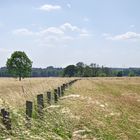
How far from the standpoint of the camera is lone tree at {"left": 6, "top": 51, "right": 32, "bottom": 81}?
135m

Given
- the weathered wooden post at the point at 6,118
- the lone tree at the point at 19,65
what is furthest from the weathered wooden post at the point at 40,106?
the lone tree at the point at 19,65

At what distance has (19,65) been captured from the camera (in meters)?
136

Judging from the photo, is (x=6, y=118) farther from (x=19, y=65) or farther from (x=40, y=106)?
(x=19, y=65)

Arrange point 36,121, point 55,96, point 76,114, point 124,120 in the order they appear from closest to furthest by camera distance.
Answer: point 36,121 → point 124,120 → point 76,114 → point 55,96

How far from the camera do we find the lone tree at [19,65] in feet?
442

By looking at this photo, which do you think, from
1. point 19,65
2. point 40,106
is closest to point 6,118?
point 40,106

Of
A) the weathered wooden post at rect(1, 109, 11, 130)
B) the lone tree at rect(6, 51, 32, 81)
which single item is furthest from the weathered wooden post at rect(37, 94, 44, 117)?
the lone tree at rect(6, 51, 32, 81)

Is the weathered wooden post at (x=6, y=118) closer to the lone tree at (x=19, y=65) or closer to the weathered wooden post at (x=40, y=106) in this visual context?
the weathered wooden post at (x=40, y=106)

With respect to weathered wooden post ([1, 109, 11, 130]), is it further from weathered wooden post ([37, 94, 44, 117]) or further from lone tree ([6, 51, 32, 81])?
lone tree ([6, 51, 32, 81])

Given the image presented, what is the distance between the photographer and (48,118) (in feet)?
27.0

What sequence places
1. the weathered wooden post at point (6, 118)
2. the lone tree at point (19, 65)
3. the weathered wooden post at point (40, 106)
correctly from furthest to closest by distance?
the lone tree at point (19, 65) → the weathered wooden post at point (40, 106) → the weathered wooden post at point (6, 118)

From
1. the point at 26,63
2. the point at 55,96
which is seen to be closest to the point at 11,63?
the point at 26,63

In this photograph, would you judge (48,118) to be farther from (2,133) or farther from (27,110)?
(2,133)

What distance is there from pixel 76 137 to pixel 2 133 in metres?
2.11
